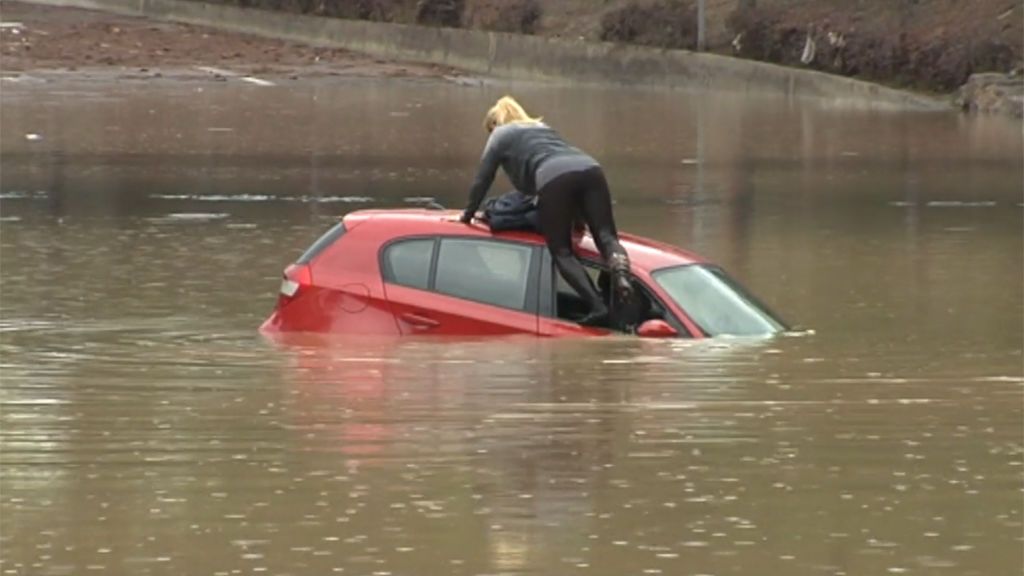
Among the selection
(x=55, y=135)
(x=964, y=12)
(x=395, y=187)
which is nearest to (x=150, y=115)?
(x=55, y=135)

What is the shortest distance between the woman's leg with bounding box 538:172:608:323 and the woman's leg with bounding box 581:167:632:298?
2.6 inches

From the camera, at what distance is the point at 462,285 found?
14172 millimetres

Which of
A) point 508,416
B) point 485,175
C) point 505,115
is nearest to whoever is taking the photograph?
point 508,416

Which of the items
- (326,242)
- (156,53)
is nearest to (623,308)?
(326,242)

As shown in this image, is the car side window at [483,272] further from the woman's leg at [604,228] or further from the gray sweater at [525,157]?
the gray sweater at [525,157]

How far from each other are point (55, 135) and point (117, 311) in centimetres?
1831

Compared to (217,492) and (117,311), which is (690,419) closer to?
(217,492)

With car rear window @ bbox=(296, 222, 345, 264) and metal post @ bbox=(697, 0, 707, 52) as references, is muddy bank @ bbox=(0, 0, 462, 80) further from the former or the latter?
car rear window @ bbox=(296, 222, 345, 264)

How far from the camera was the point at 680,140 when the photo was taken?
117 feet

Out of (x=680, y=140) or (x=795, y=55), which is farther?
(x=795, y=55)

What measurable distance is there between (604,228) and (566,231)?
12.2 inches

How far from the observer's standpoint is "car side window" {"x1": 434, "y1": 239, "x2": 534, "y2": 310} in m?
14.1

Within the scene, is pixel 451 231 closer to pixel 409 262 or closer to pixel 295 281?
pixel 409 262

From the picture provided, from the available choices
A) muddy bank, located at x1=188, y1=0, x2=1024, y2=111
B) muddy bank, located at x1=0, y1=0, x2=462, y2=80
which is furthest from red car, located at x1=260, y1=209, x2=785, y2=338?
muddy bank, located at x1=0, y1=0, x2=462, y2=80
